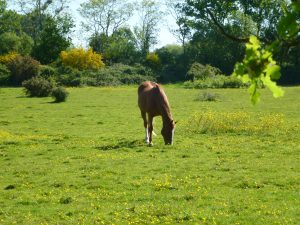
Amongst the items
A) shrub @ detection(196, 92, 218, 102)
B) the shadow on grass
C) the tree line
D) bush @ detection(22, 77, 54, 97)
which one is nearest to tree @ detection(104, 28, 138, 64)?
the tree line

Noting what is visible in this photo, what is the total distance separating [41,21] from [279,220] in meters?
75.3

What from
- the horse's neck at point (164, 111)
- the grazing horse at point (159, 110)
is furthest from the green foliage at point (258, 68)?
the horse's neck at point (164, 111)

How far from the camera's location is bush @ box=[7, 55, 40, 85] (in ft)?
169

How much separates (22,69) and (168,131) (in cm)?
3908

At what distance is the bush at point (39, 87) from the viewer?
3672cm

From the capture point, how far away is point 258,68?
1.97m

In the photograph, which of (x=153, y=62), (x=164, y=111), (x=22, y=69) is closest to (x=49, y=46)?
(x=22, y=69)

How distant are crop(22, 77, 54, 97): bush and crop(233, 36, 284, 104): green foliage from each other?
117 feet

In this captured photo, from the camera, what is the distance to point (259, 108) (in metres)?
27.4

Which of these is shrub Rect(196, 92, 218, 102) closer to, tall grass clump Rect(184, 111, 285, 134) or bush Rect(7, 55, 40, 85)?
tall grass clump Rect(184, 111, 285, 134)

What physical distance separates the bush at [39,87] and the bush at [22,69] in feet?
50.4

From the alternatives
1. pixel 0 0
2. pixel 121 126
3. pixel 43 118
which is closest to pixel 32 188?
pixel 121 126

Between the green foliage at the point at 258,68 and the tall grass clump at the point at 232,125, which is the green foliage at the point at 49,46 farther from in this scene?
the green foliage at the point at 258,68

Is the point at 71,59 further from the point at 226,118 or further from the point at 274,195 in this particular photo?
the point at 274,195
